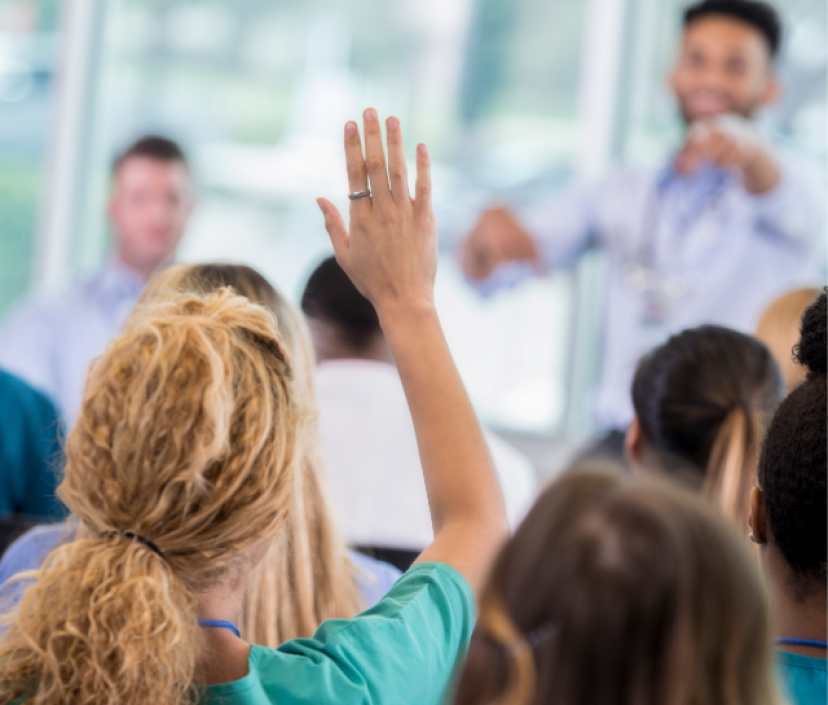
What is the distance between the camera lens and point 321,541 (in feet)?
4.19

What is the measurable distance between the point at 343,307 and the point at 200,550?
1.17 metres

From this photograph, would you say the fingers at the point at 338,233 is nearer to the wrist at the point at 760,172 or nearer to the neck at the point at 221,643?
the neck at the point at 221,643

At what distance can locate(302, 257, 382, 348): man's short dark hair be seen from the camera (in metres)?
1.93

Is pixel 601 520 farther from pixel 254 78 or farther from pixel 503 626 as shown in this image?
pixel 254 78

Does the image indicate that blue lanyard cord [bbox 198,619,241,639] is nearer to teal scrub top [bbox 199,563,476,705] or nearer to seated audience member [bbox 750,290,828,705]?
teal scrub top [bbox 199,563,476,705]

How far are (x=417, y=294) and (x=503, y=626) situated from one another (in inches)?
20.0

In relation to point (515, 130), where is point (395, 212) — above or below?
below

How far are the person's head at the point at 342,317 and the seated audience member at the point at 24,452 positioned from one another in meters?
0.60

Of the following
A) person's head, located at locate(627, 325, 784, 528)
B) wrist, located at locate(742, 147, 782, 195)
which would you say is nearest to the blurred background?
wrist, located at locate(742, 147, 782, 195)

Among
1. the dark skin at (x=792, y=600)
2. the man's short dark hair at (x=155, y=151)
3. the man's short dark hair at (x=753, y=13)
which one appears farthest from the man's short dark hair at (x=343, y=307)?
the man's short dark hair at (x=753, y=13)

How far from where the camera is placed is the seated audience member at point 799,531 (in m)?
0.85

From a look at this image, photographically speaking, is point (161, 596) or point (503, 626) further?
point (161, 596)

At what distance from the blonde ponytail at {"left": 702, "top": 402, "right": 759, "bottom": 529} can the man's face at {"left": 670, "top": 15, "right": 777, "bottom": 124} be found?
1.53 metres

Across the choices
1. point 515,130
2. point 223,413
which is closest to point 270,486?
point 223,413
